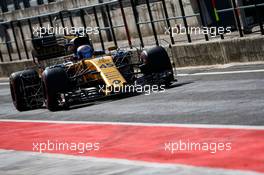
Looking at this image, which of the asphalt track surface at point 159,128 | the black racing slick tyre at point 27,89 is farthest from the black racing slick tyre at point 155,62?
the black racing slick tyre at point 27,89

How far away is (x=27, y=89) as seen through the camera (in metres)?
18.3

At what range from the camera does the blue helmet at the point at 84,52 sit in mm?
17188

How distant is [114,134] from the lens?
38.5 feet

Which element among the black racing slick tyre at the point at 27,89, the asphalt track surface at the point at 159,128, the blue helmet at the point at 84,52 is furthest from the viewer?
the black racing slick tyre at the point at 27,89

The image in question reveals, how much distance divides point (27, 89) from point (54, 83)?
102 inches

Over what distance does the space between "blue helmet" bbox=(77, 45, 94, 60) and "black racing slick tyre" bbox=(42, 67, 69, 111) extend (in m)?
1.40

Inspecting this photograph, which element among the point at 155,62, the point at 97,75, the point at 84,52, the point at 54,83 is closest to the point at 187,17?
the point at 84,52

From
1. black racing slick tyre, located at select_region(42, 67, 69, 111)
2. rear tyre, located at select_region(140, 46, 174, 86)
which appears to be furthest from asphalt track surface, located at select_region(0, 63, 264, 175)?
black racing slick tyre, located at select_region(42, 67, 69, 111)

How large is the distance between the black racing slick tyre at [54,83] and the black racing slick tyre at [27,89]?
197 cm

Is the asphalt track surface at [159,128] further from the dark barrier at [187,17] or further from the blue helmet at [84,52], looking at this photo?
the dark barrier at [187,17]

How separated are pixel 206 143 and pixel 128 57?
7.54m

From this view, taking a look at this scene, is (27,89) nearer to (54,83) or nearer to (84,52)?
(84,52)

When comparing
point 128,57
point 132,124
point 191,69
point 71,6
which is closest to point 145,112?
point 132,124

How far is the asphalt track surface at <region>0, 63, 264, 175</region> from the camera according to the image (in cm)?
864
